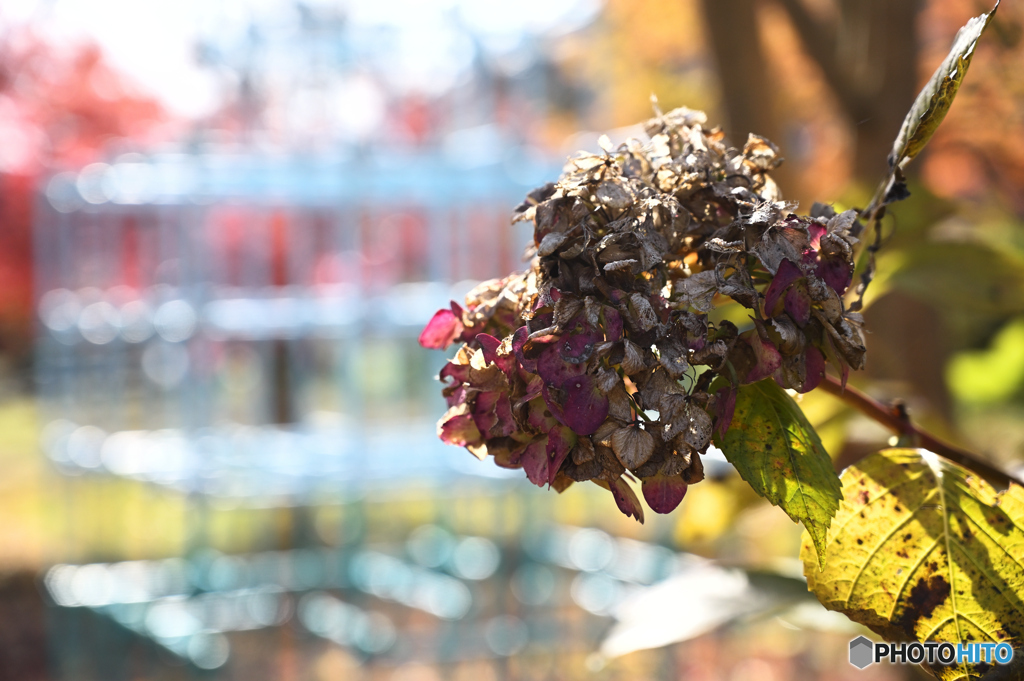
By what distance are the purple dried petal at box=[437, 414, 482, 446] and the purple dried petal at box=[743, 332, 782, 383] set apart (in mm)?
83

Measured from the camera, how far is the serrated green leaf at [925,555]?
0.32m

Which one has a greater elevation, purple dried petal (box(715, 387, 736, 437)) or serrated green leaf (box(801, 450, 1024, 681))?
purple dried petal (box(715, 387, 736, 437))

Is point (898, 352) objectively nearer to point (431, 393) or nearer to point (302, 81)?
point (431, 393)

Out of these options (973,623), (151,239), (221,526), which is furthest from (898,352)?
(221,526)

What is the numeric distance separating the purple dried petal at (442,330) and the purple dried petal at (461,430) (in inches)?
1.5

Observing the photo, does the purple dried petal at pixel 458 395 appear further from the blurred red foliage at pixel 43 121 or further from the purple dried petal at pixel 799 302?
the blurred red foliage at pixel 43 121

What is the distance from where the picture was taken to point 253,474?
2.79 m

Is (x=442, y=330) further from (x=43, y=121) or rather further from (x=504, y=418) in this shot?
(x=43, y=121)

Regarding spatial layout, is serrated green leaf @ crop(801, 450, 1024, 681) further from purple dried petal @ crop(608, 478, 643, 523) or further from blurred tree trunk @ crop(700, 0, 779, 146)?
blurred tree trunk @ crop(700, 0, 779, 146)

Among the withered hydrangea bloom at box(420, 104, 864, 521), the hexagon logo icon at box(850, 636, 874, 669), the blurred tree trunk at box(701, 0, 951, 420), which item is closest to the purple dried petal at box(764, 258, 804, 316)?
the withered hydrangea bloom at box(420, 104, 864, 521)

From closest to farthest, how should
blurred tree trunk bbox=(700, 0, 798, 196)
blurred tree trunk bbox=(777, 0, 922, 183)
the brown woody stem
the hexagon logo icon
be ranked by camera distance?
the brown woody stem
the hexagon logo icon
blurred tree trunk bbox=(777, 0, 922, 183)
blurred tree trunk bbox=(700, 0, 798, 196)

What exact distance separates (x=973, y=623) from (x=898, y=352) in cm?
58

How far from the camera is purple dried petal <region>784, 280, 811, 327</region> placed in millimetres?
262

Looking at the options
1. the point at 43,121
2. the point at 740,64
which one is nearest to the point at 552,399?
the point at 740,64
